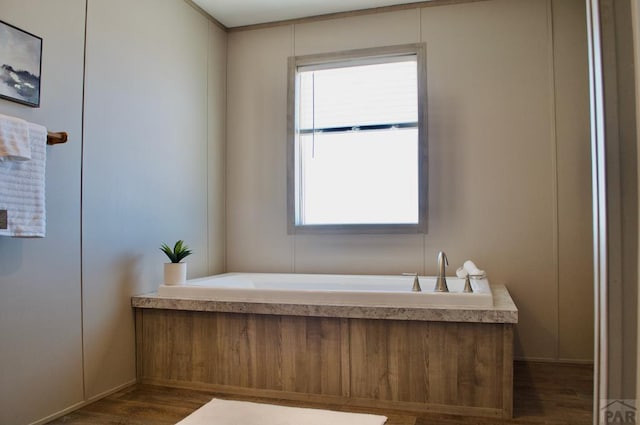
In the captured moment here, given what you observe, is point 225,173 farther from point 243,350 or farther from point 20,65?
point 20,65

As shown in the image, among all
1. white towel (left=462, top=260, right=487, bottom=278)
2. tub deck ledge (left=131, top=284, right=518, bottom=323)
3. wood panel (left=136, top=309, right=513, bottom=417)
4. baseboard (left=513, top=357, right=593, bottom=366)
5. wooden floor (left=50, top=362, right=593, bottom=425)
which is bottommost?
wooden floor (left=50, top=362, right=593, bottom=425)

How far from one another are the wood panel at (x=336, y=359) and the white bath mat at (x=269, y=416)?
173 mm

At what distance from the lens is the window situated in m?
3.63

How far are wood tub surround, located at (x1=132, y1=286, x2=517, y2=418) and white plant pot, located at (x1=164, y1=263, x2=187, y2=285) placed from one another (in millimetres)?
128

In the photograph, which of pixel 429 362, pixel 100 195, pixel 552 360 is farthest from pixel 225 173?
pixel 552 360

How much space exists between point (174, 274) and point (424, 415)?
5.23ft

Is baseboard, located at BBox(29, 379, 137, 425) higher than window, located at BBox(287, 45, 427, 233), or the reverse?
window, located at BBox(287, 45, 427, 233)

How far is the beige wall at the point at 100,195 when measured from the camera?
223 centimetres

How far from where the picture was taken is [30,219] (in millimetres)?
2105

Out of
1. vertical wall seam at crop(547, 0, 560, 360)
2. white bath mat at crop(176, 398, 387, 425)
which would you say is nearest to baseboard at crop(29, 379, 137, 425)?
white bath mat at crop(176, 398, 387, 425)

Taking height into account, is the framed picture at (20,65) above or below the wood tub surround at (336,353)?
above

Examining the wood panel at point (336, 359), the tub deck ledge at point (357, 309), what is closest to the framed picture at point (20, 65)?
the tub deck ledge at point (357, 309)

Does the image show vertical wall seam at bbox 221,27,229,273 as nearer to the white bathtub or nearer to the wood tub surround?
the white bathtub

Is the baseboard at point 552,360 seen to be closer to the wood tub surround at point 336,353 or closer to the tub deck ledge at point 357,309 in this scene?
the tub deck ledge at point 357,309
